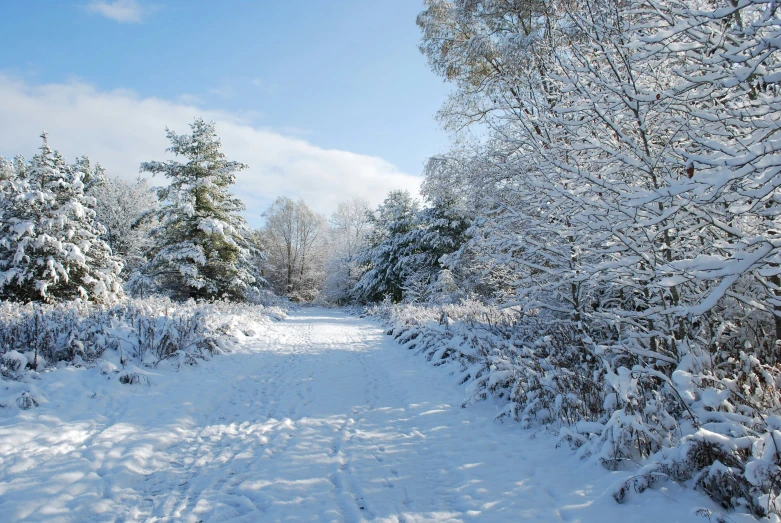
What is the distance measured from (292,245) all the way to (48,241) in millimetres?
30781

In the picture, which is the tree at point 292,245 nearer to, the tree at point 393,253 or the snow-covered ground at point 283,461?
the tree at point 393,253

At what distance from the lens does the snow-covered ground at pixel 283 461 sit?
264 centimetres

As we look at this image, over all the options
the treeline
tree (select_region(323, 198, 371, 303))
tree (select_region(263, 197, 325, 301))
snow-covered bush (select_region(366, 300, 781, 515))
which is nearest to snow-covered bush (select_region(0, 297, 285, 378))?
the treeline

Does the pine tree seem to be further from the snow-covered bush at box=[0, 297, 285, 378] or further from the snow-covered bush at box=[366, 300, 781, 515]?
the snow-covered bush at box=[366, 300, 781, 515]

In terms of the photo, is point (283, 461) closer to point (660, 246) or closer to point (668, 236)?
point (668, 236)

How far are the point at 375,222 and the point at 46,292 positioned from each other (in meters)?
20.3

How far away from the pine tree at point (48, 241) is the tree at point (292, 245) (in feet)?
90.8

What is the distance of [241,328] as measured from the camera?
11.2m

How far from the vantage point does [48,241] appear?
1287cm

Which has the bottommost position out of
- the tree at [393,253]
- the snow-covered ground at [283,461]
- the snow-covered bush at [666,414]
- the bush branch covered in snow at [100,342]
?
the snow-covered ground at [283,461]

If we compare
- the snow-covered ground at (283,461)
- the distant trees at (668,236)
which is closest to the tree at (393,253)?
the distant trees at (668,236)

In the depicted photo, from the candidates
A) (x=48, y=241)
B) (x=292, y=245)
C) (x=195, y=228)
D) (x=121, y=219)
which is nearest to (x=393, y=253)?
(x=195, y=228)

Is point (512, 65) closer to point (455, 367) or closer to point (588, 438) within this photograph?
point (455, 367)

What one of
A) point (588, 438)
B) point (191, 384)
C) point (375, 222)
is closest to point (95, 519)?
point (191, 384)
